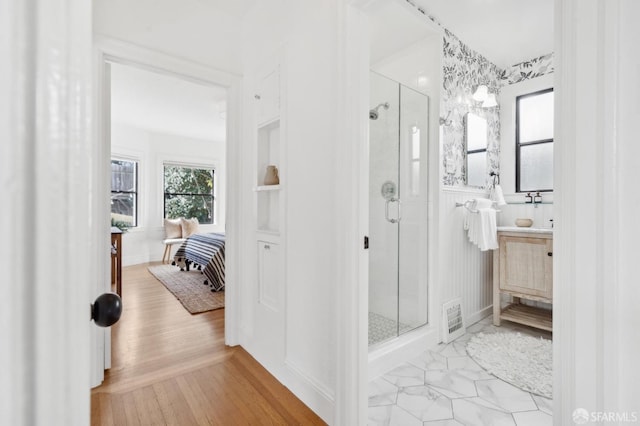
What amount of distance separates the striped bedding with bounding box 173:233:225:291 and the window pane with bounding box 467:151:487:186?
10.3 ft

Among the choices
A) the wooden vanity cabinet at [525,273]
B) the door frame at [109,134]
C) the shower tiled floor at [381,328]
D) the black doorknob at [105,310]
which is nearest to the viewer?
the black doorknob at [105,310]

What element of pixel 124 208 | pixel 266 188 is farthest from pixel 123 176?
pixel 266 188

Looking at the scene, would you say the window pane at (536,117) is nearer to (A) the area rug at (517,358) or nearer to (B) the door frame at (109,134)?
(A) the area rug at (517,358)

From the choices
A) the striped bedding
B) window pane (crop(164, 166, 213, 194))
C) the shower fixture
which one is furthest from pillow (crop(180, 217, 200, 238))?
the shower fixture

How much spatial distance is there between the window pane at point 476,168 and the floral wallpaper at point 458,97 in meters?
0.08

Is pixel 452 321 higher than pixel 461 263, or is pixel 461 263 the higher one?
pixel 461 263

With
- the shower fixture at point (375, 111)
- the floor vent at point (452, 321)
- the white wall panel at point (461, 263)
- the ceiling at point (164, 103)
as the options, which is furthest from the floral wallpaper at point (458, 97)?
the ceiling at point (164, 103)

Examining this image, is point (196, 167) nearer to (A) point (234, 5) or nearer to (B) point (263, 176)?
(A) point (234, 5)

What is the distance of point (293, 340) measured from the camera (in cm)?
185

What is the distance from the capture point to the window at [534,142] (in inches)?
121

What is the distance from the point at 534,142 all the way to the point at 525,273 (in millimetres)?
1450

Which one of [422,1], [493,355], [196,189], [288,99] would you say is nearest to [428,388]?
[493,355]

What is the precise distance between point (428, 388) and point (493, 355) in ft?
2.41

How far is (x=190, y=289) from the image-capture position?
4016 millimetres
